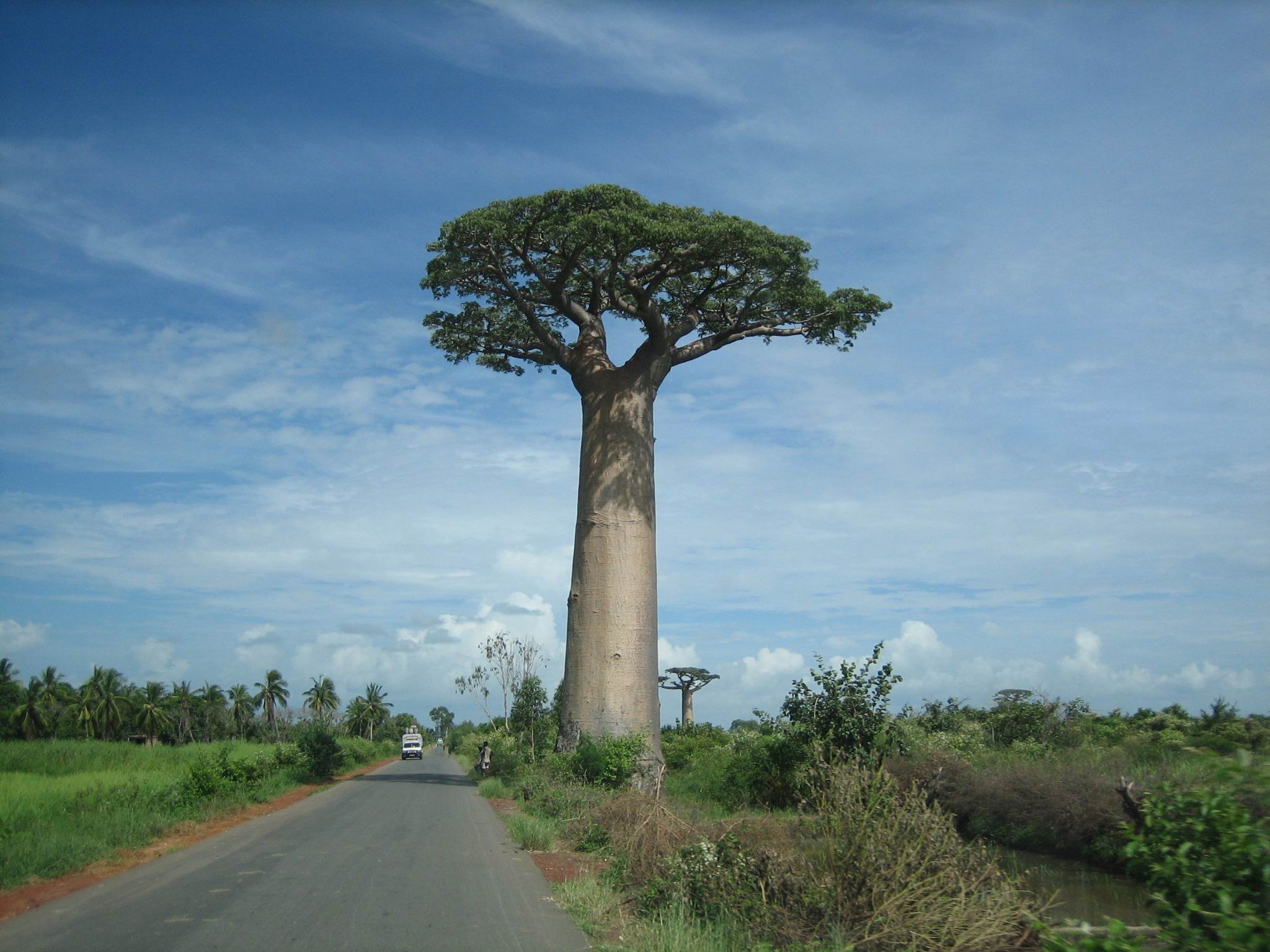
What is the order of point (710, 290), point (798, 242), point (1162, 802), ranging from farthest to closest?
point (710, 290) → point (798, 242) → point (1162, 802)

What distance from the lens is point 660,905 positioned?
22.7ft

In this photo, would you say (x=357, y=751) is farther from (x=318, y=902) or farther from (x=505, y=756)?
(x=318, y=902)

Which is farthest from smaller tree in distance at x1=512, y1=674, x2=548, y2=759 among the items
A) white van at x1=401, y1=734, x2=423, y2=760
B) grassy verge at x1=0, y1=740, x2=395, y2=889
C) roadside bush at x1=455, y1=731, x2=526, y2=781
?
white van at x1=401, y1=734, x2=423, y2=760

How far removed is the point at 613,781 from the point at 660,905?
296 inches

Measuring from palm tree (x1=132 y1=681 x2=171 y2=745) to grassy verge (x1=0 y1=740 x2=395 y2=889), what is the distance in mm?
36161

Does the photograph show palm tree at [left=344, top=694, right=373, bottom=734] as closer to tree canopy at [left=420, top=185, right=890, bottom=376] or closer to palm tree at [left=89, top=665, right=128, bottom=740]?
palm tree at [left=89, top=665, right=128, bottom=740]

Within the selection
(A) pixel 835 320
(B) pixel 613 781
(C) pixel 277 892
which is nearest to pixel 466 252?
(A) pixel 835 320

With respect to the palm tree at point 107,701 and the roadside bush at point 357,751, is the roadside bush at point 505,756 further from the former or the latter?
the palm tree at point 107,701

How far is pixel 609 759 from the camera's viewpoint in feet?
47.4

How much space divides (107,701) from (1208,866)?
69458 mm

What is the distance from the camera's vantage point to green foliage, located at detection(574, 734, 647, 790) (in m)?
14.3

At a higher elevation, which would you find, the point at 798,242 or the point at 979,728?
the point at 798,242

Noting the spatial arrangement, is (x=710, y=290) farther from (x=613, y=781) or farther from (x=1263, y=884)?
(x=1263, y=884)

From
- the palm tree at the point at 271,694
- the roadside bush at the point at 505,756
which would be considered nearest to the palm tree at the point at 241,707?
the palm tree at the point at 271,694
